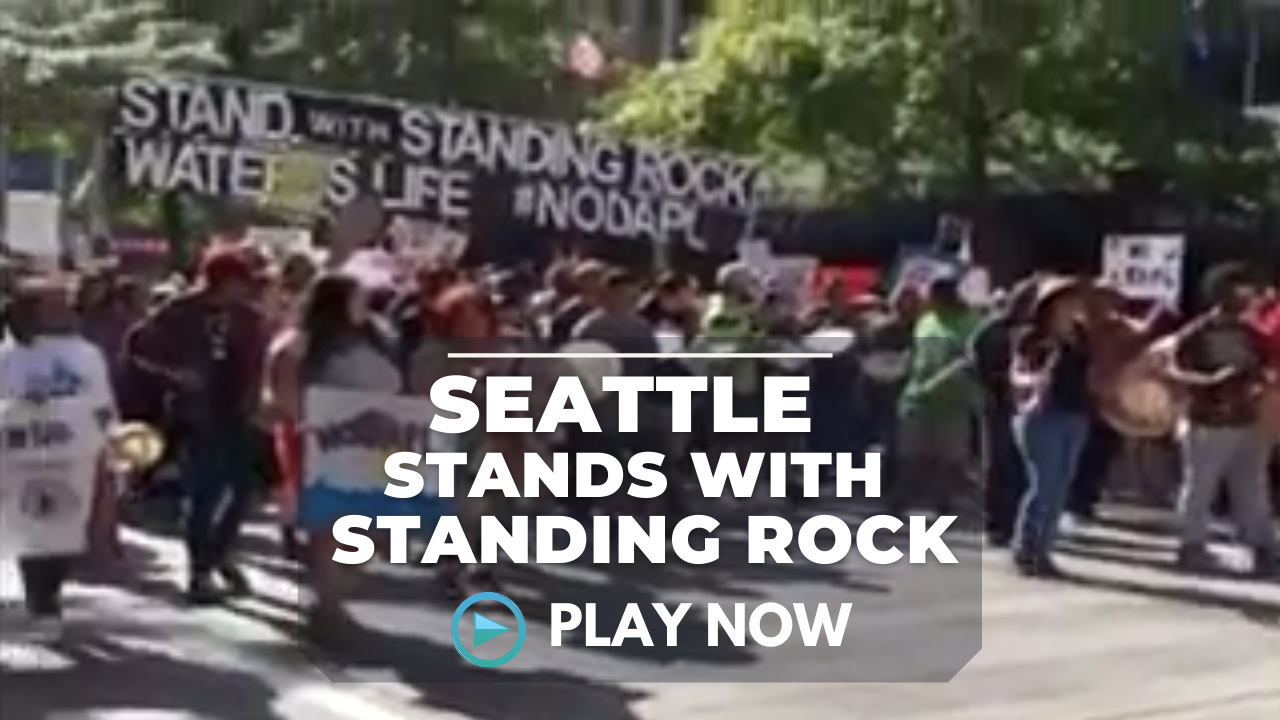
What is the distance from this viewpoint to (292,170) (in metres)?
10.9

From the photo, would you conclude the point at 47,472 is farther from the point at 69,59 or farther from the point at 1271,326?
the point at 69,59

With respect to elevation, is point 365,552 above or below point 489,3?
below

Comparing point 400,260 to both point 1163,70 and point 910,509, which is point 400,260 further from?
point 1163,70

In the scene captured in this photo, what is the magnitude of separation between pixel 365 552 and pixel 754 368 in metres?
3.23

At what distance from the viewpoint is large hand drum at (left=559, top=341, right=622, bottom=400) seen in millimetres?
9773

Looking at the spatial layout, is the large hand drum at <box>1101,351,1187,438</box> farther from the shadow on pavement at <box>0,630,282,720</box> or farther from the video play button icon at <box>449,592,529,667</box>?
the shadow on pavement at <box>0,630,282,720</box>

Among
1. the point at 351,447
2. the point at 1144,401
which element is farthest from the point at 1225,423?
the point at 351,447

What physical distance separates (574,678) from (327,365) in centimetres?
147

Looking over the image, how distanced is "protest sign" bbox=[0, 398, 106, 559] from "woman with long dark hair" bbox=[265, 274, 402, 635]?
2.41 ft

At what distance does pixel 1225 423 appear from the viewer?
1077 cm

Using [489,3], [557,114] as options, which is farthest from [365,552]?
[557,114]

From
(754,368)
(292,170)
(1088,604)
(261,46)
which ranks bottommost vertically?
(1088,604)

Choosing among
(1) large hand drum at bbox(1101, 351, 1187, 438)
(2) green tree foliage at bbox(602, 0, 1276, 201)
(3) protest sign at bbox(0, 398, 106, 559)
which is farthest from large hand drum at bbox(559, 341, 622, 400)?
(2) green tree foliage at bbox(602, 0, 1276, 201)

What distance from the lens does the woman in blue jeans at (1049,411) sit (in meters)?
10.5
